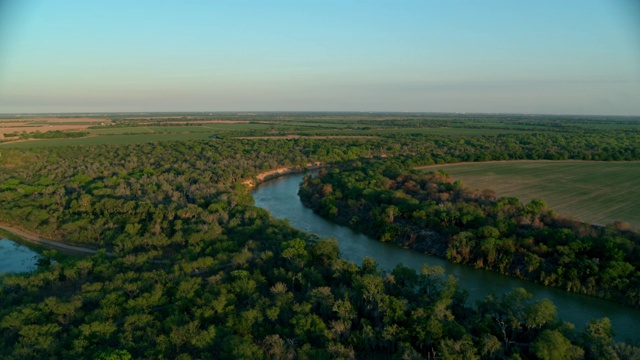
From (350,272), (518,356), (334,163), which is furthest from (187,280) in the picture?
(334,163)

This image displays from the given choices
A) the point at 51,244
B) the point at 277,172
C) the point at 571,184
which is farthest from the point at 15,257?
the point at 571,184

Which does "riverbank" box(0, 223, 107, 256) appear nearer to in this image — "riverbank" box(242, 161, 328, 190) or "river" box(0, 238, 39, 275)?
"river" box(0, 238, 39, 275)

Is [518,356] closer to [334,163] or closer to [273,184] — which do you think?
[273,184]

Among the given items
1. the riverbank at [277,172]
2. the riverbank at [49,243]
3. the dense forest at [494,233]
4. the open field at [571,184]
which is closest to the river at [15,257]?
the riverbank at [49,243]

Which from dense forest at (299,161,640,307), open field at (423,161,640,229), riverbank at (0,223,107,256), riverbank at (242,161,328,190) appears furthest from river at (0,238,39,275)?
open field at (423,161,640,229)

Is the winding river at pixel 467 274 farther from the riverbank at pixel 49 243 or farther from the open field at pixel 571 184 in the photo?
the riverbank at pixel 49 243

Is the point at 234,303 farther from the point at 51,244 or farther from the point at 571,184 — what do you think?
the point at 571,184

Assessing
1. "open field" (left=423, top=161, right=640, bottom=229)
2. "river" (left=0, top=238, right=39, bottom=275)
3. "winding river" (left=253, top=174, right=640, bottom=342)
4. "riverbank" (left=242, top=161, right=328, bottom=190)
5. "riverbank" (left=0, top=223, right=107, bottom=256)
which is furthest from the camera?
"riverbank" (left=242, top=161, right=328, bottom=190)
